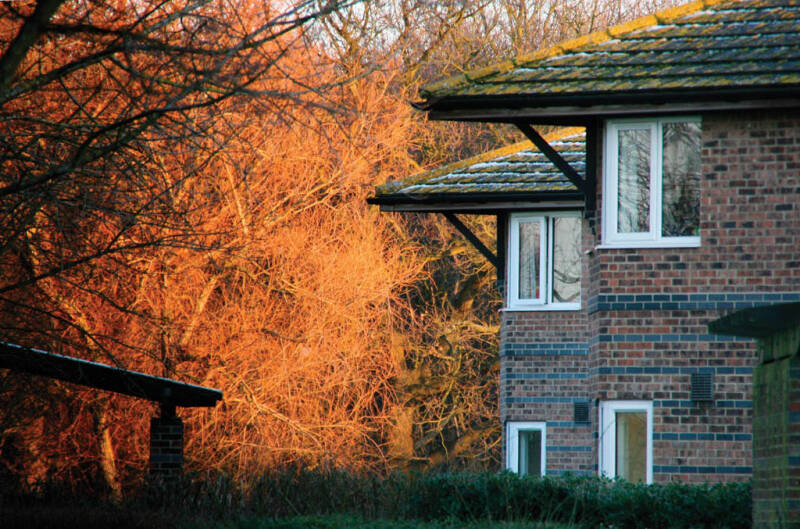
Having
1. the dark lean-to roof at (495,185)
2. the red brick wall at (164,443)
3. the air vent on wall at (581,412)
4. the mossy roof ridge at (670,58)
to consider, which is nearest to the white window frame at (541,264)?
the dark lean-to roof at (495,185)

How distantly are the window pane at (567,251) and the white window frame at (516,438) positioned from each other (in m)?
2.18

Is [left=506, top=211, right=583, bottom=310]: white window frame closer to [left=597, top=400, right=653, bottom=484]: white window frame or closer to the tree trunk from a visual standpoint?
[left=597, top=400, right=653, bottom=484]: white window frame

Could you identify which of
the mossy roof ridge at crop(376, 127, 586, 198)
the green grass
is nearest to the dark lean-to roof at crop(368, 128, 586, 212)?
the mossy roof ridge at crop(376, 127, 586, 198)

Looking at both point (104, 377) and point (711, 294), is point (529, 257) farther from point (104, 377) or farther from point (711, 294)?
point (104, 377)

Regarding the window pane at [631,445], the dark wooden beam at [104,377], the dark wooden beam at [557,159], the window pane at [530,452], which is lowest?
the window pane at [530,452]

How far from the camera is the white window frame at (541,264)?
17.2 metres

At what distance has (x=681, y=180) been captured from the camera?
12.1m

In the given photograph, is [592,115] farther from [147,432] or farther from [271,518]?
[147,432]

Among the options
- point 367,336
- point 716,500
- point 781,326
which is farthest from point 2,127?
point 367,336

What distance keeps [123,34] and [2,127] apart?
108 inches

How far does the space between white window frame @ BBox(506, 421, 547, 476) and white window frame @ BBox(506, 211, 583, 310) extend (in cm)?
192

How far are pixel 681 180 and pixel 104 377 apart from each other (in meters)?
7.24

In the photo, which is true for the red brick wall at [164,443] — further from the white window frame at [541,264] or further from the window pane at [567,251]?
the window pane at [567,251]

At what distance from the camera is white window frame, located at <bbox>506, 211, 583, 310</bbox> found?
17.2m
